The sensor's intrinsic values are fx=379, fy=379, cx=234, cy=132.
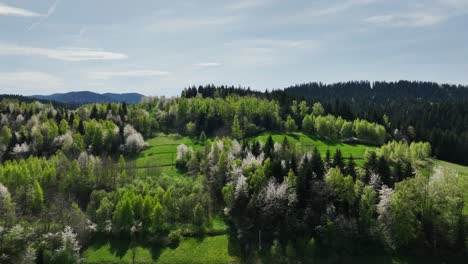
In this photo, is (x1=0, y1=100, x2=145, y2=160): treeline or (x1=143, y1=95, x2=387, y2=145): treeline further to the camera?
(x1=143, y1=95, x2=387, y2=145): treeline

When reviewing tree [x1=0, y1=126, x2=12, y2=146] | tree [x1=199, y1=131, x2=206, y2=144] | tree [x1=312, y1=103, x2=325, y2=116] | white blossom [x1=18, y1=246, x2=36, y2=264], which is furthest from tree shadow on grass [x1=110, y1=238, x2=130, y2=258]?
tree [x1=312, y1=103, x2=325, y2=116]

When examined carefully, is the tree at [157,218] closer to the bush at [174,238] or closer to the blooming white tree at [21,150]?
the bush at [174,238]

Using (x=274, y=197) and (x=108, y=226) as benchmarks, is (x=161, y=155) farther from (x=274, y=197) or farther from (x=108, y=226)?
(x=274, y=197)

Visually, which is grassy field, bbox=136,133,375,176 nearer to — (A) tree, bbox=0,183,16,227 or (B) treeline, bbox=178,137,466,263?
(B) treeline, bbox=178,137,466,263

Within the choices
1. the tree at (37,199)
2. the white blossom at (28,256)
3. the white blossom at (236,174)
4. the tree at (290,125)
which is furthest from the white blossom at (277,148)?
the white blossom at (28,256)

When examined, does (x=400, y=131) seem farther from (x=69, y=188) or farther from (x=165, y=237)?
(x=69, y=188)
